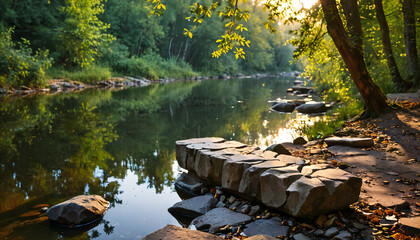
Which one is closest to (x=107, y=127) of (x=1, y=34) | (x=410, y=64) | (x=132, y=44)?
(x=410, y=64)

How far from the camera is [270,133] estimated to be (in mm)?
9445

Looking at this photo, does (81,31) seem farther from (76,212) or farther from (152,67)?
(76,212)

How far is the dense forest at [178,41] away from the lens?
8.71 metres

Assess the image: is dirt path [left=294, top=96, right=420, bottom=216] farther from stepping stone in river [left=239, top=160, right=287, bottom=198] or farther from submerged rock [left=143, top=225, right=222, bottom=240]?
submerged rock [left=143, top=225, right=222, bottom=240]

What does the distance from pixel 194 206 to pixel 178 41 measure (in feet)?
143

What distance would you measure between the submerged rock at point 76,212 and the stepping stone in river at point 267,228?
199cm

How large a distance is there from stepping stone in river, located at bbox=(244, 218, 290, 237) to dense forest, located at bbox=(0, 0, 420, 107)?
2499 millimetres

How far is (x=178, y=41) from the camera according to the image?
1805 inches

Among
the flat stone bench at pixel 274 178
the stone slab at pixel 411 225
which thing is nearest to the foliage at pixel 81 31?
the flat stone bench at pixel 274 178

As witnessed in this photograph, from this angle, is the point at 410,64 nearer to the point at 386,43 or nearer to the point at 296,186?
the point at 386,43

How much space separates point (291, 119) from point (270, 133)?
2.93m

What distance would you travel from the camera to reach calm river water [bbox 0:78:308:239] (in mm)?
4133

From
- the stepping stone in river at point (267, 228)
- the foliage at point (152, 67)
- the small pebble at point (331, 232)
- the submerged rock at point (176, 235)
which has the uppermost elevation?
the foliage at point (152, 67)

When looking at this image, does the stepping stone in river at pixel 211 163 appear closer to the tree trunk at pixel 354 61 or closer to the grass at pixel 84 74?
the tree trunk at pixel 354 61
